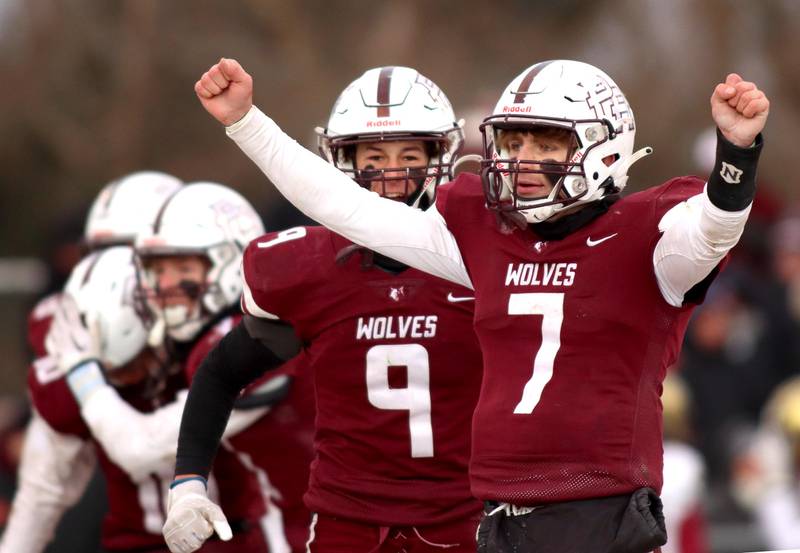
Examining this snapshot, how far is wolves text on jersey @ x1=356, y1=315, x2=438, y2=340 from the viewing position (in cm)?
517

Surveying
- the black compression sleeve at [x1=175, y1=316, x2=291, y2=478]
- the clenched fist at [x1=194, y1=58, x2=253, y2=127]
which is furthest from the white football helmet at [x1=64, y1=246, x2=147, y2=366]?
the clenched fist at [x1=194, y1=58, x2=253, y2=127]

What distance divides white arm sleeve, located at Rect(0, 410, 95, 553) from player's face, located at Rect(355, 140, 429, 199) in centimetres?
168

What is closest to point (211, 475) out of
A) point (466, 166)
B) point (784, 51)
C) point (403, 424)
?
point (403, 424)

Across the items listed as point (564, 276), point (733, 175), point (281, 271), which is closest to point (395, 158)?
point (281, 271)

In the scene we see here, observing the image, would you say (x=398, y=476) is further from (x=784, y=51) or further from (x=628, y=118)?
(x=784, y=51)

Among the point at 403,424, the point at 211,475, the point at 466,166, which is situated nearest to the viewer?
the point at 403,424

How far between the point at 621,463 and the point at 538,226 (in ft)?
2.14

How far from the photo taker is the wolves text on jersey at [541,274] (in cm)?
462

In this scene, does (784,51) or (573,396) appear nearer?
(573,396)

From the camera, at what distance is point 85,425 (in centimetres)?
631

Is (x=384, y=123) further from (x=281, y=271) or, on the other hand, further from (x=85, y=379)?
(x=85, y=379)

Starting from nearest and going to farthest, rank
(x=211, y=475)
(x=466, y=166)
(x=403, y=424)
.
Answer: (x=403, y=424), (x=211, y=475), (x=466, y=166)

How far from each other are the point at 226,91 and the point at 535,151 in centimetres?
81

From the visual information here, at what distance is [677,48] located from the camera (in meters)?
14.8
